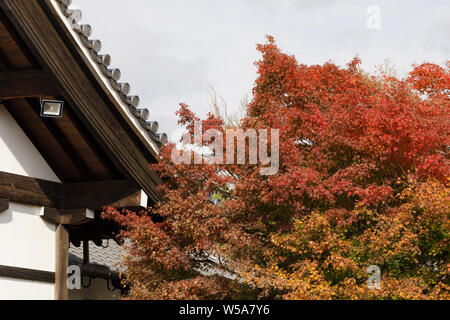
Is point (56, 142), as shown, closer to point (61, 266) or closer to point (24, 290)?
point (61, 266)

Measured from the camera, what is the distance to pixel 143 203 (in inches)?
457

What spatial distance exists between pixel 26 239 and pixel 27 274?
62 cm

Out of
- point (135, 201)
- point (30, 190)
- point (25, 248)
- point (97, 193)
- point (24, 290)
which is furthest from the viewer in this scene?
point (97, 193)

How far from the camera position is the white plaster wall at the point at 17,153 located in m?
11.3

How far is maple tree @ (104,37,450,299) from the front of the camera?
9.30 metres

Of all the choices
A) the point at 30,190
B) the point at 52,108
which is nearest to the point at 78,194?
the point at 30,190

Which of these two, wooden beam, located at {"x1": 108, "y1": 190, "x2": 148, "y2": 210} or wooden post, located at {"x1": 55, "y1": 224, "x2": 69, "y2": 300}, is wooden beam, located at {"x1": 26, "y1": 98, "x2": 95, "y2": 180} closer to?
wooden beam, located at {"x1": 108, "y1": 190, "x2": 148, "y2": 210}

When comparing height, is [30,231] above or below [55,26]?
below

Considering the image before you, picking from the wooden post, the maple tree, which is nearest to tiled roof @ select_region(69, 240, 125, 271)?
the wooden post

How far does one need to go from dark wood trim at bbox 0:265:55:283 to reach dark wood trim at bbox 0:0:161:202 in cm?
235

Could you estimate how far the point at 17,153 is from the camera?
11516 mm

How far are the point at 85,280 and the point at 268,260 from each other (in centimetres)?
570
